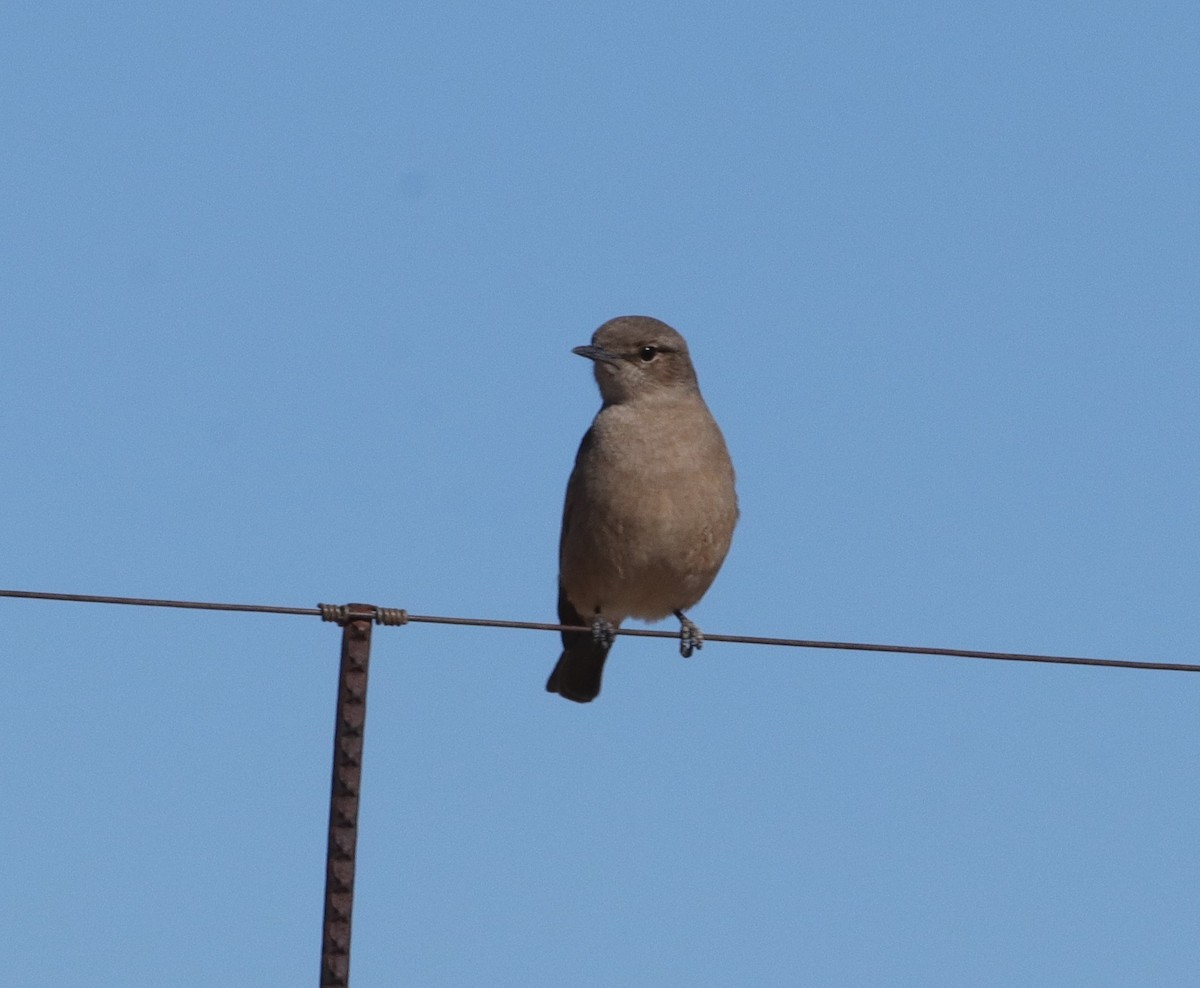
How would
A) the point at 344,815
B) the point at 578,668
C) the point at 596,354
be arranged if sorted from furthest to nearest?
the point at 578,668 → the point at 596,354 → the point at 344,815

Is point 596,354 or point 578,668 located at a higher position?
point 596,354

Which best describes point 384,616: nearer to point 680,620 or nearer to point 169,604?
point 169,604

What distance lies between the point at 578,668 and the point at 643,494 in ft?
5.45

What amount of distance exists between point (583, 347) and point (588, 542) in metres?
1.28

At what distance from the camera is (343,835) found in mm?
5082

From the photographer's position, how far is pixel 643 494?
10.3 metres

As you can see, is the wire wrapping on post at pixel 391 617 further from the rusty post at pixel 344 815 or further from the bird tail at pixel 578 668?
the bird tail at pixel 578 668

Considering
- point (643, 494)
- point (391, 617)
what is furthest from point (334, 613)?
point (643, 494)

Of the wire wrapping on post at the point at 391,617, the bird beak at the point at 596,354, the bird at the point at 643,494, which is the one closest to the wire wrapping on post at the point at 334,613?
the wire wrapping on post at the point at 391,617

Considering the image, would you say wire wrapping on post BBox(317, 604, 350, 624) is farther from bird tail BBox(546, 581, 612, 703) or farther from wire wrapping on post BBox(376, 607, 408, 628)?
bird tail BBox(546, 581, 612, 703)

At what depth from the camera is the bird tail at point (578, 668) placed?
11.5 meters

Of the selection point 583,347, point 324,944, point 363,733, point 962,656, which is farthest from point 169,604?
point 583,347

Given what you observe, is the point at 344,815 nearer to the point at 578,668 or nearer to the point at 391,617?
the point at 391,617

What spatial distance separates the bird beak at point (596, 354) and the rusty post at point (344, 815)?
587cm
